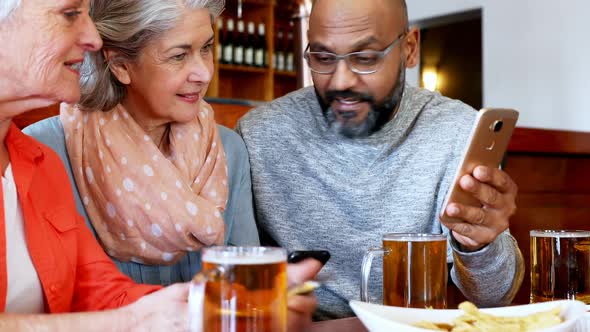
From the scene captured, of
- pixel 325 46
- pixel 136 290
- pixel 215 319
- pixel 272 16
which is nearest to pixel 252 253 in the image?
pixel 215 319

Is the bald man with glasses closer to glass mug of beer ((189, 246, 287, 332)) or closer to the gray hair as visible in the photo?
the gray hair

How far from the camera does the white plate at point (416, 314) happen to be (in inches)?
36.0

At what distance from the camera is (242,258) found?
83 cm

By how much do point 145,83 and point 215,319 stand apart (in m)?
0.94

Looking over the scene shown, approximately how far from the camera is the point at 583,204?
344 centimetres

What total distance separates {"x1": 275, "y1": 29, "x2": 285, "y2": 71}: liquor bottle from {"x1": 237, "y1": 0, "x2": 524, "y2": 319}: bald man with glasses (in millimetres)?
3816

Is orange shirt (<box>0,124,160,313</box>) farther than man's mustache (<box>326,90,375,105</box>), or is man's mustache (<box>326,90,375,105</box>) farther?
man's mustache (<box>326,90,375,105</box>)

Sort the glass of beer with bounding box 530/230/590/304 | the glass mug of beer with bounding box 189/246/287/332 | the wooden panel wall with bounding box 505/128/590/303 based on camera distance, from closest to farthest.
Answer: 1. the glass mug of beer with bounding box 189/246/287/332
2. the glass of beer with bounding box 530/230/590/304
3. the wooden panel wall with bounding box 505/128/590/303

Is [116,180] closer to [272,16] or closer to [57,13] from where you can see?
[57,13]

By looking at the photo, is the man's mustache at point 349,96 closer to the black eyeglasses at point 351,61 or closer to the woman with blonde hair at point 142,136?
the black eyeglasses at point 351,61

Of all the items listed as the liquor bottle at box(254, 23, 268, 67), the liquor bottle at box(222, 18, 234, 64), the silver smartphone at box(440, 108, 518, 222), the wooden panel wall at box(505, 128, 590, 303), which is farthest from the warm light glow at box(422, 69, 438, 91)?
the silver smartphone at box(440, 108, 518, 222)

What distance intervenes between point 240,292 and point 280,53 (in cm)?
504

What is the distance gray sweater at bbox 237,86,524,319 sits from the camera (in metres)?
1.80

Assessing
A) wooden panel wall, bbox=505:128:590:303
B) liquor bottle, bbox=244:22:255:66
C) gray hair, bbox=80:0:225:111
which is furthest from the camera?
liquor bottle, bbox=244:22:255:66
